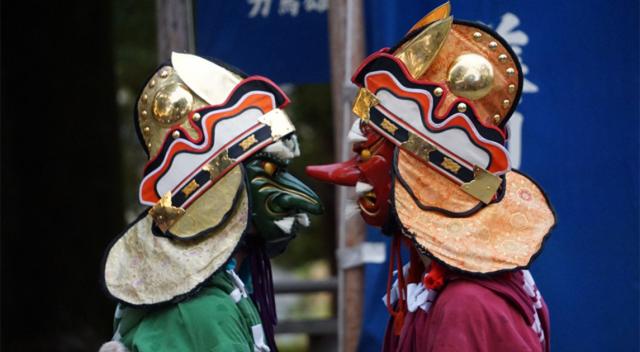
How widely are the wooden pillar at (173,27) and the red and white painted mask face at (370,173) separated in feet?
6.34

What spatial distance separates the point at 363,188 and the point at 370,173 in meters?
0.06

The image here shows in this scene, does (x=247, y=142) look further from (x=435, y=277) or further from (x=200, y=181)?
(x=435, y=277)

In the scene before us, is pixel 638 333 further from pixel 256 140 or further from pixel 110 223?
pixel 110 223

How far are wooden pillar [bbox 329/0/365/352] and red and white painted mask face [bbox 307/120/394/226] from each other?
103 centimetres

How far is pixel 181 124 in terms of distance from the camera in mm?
4477

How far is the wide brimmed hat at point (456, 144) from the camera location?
4.02 m

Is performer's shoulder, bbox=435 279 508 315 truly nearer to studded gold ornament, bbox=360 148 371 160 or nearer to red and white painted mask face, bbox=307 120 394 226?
red and white painted mask face, bbox=307 120 394 226

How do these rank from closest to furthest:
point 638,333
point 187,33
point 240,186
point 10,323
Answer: point 240,186, point 638,333, point 187,33, point 10,323

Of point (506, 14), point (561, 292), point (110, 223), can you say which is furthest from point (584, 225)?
point (110, 223)

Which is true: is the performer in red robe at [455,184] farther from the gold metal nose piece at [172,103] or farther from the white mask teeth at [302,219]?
the gold metal nose piece at [172,103]

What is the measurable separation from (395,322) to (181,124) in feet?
3.39

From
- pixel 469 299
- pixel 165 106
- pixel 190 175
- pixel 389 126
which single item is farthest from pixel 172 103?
pixel 469 299

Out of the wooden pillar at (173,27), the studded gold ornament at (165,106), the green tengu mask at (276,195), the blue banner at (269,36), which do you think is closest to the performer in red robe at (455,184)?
the green tengu mask at (276,195)

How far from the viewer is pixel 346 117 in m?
5.50
